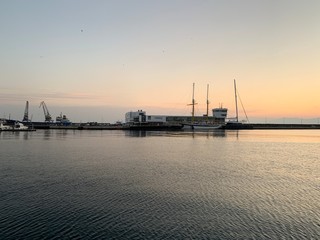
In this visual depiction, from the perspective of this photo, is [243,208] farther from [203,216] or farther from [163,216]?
[163,216]

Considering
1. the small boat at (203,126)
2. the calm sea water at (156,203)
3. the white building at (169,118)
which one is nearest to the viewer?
the calm sea water at (156,203)

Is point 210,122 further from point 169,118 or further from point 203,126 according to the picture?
point 169,118

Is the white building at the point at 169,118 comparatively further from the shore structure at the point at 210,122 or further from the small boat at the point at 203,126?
the small boat at the point at 203,126

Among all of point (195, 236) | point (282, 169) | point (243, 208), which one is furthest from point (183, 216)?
point (282, 169)

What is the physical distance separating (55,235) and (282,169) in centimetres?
2381

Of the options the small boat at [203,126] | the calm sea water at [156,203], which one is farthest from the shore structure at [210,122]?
the calm sea water at [156,203]

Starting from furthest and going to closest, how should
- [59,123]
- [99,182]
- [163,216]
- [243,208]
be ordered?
1. [59,123]
2. [99,182]
3. [243,208]
4. [163,216]

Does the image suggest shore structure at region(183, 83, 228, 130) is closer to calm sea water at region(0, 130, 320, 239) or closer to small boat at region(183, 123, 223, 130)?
small boat at region(183, 123, 223, 130)

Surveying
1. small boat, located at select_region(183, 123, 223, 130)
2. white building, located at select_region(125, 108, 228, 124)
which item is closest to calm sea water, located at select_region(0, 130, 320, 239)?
small boat, located at select_region(183, 123, 223, 130)

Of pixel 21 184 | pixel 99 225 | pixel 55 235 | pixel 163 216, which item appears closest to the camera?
pixel 55 235

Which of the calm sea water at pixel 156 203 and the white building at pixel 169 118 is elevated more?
the white building at pixel 169 118

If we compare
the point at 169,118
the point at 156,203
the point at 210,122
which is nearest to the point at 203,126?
the point at 210,122

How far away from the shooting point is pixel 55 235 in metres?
11.6

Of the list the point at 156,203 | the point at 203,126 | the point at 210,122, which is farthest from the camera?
the point at 210,122
